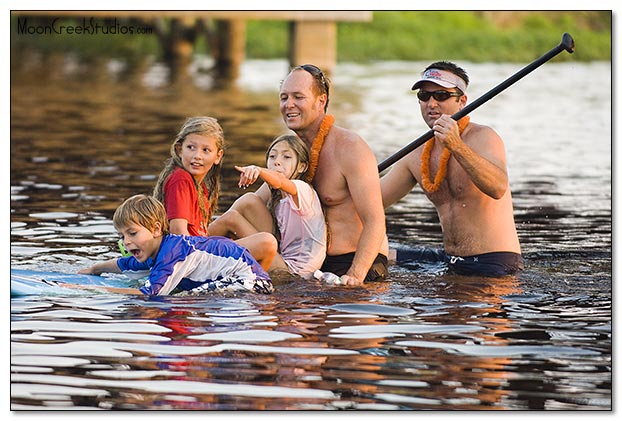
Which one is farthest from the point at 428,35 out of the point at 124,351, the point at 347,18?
the point at 124,351

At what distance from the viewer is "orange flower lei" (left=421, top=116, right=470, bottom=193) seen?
7758mm

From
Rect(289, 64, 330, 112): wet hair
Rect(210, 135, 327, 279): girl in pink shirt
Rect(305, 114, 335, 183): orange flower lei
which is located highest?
Rect(289, 64, 330, 112): wet hair

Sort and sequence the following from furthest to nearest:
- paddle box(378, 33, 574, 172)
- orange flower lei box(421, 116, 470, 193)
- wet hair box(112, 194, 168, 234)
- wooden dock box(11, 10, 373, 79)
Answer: wooden dock box(11, 10, 373, 79)
orange flower lei box(421, 116, 470, 193)
paddle box(378, 33, 574, 172)
wet hair box(112, 194, 168, 234)

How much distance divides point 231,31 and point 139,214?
1951 cm

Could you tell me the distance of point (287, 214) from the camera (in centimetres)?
744

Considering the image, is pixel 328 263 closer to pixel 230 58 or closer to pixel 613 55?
pixel 613 55

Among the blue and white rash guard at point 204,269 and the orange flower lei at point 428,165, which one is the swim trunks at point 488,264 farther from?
the blue and white rash guard at point 204,269

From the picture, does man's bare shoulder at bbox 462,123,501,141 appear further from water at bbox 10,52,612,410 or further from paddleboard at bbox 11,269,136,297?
paddleboard at bbox 11,269,136,297

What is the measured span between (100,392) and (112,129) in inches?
427

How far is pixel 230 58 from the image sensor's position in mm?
26188

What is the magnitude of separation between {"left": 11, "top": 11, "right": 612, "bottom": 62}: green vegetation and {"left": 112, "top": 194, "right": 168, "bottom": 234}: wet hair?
21.4 meters

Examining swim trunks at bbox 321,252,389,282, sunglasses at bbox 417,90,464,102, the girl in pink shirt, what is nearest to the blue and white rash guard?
the girl in pink shirt

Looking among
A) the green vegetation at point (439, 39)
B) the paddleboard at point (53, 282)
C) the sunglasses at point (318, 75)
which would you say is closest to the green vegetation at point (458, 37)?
the green vegetation at point (439, 39)

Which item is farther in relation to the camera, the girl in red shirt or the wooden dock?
the wooden dock
